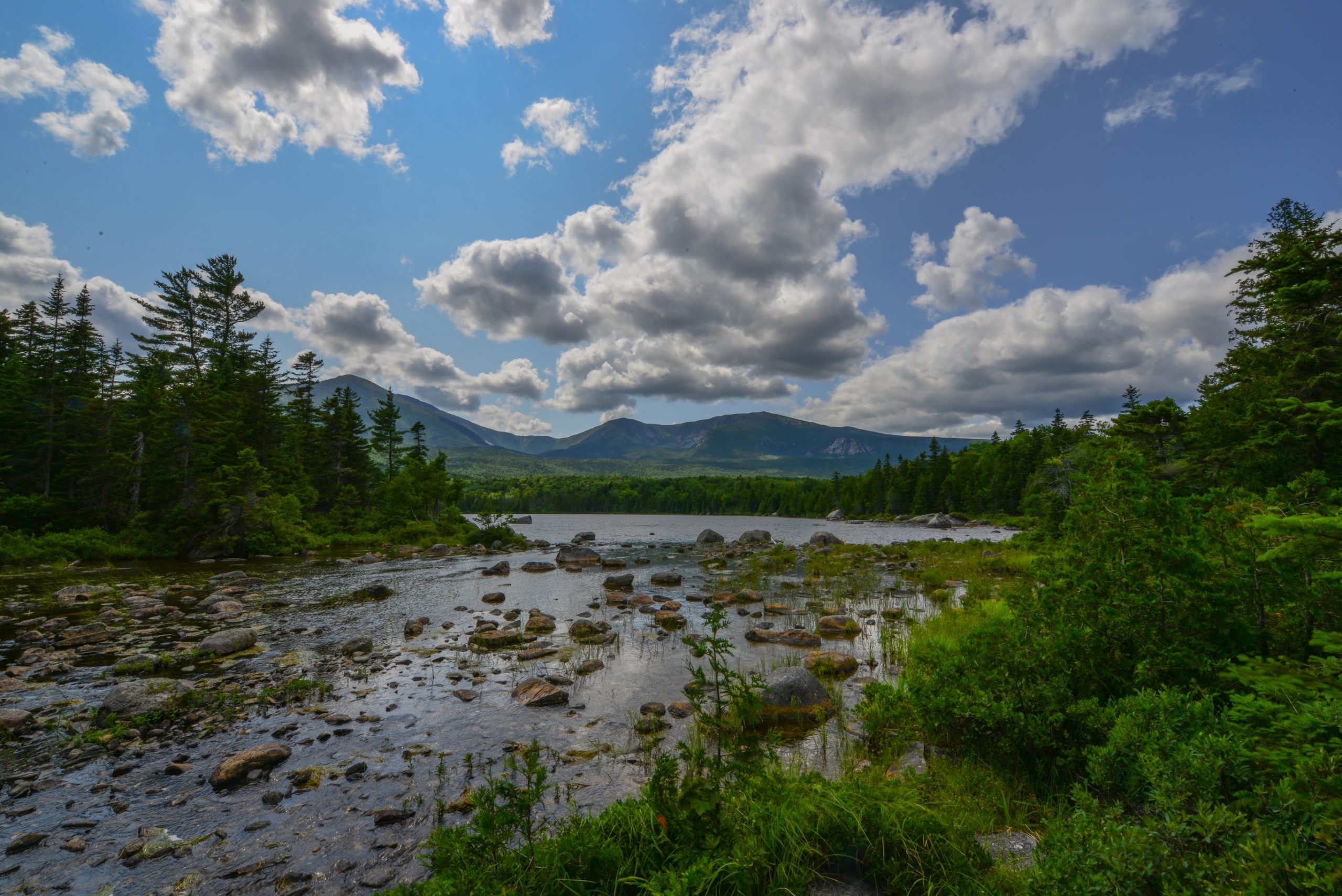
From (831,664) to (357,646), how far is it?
13707mm

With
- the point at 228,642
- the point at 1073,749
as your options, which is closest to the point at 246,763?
the point at 228,642

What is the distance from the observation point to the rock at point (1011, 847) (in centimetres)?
469

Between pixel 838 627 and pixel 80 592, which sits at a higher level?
pixel 80 592

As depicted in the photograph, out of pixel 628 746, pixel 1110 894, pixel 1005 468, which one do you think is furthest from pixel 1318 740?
pixel 1005 468

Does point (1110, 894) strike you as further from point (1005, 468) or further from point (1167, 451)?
point (1005, 468)

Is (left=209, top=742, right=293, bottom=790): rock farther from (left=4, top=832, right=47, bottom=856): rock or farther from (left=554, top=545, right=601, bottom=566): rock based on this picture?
(left=554, top=545, right=601, bottom=566): rock

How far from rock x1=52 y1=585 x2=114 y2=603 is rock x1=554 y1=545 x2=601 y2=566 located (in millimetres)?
22224

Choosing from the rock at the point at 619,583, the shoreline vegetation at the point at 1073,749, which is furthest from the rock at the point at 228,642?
the rock at the point at 619,583

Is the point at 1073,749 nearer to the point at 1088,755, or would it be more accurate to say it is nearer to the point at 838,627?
the point at 1088,755

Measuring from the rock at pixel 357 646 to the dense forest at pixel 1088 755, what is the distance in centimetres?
887

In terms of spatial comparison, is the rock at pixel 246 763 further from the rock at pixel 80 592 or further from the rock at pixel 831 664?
the rock at pixel 80 592

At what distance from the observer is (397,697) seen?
440 inches

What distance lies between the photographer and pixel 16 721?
9.27m

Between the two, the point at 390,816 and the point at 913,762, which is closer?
the point at 390,816
